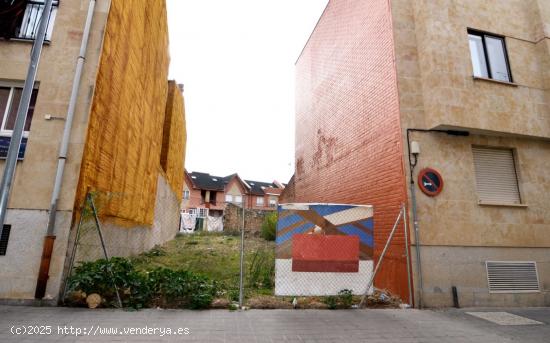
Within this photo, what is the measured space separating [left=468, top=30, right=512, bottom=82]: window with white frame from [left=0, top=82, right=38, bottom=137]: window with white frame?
11653mm

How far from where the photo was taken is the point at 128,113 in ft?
30.3

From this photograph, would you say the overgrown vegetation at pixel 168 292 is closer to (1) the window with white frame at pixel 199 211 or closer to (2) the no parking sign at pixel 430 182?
(2) the no parking sign at pixel 430 182

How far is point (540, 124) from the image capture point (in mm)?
8695

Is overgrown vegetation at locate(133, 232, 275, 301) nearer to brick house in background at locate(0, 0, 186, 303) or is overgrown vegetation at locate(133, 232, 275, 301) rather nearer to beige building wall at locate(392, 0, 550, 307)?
brick house in background at locate(0, 0, 186, 303)

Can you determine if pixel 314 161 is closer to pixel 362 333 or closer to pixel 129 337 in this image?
pixel 362 333

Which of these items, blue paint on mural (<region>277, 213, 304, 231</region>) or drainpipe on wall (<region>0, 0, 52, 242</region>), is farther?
blue paint on mural (<region>277, 213, 304, 231</region>)

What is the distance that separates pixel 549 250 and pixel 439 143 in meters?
4.15

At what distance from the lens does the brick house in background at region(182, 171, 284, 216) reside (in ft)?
163

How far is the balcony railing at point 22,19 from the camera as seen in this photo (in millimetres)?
7188

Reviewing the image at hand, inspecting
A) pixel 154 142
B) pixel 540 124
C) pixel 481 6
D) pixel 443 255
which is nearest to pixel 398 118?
pixel 443 255

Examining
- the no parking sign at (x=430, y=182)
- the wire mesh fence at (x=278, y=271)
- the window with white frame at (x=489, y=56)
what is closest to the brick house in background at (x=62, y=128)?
the wire mesh fence at (x=278, y=271)

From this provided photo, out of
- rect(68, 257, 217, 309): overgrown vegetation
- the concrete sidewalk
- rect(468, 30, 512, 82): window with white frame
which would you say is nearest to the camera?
the concrete sidewalk

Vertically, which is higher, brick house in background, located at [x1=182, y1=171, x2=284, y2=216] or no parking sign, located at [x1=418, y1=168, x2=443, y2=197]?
brick house in background, located at [x1=182, y1=171, x2=284, y2=216]

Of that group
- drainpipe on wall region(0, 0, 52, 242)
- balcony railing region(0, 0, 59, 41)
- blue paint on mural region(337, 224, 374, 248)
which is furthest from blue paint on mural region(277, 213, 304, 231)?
balcony railing region(0, 0, 59, 41)
